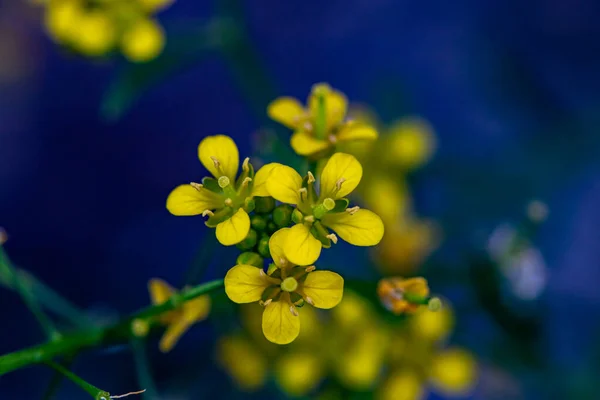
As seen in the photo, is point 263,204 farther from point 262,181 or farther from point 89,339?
point 89,339

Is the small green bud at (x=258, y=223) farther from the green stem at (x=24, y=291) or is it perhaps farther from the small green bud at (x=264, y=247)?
the green stem at (x=24, y=291)

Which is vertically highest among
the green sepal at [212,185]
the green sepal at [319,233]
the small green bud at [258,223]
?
the green sepal at [212,185]

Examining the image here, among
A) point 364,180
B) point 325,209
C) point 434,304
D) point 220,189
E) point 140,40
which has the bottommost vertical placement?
point 434,304

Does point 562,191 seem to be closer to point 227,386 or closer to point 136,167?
point 227,386

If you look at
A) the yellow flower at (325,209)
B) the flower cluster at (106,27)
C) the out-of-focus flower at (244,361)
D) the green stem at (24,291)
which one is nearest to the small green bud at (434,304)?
the yellow flower at (325,209)

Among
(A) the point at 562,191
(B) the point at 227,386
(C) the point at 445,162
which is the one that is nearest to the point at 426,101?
(C) the point at 445,162

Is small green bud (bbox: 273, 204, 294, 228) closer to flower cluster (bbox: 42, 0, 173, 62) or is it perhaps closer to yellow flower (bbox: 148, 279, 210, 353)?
yellow flower (bbox: 148, 279, 210, 353)

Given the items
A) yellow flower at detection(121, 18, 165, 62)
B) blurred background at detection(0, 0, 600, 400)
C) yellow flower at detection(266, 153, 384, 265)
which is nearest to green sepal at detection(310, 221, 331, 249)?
yellow flower at detection(266, 153, 384, 265)

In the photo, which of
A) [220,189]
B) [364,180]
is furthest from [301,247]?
[364,180]
